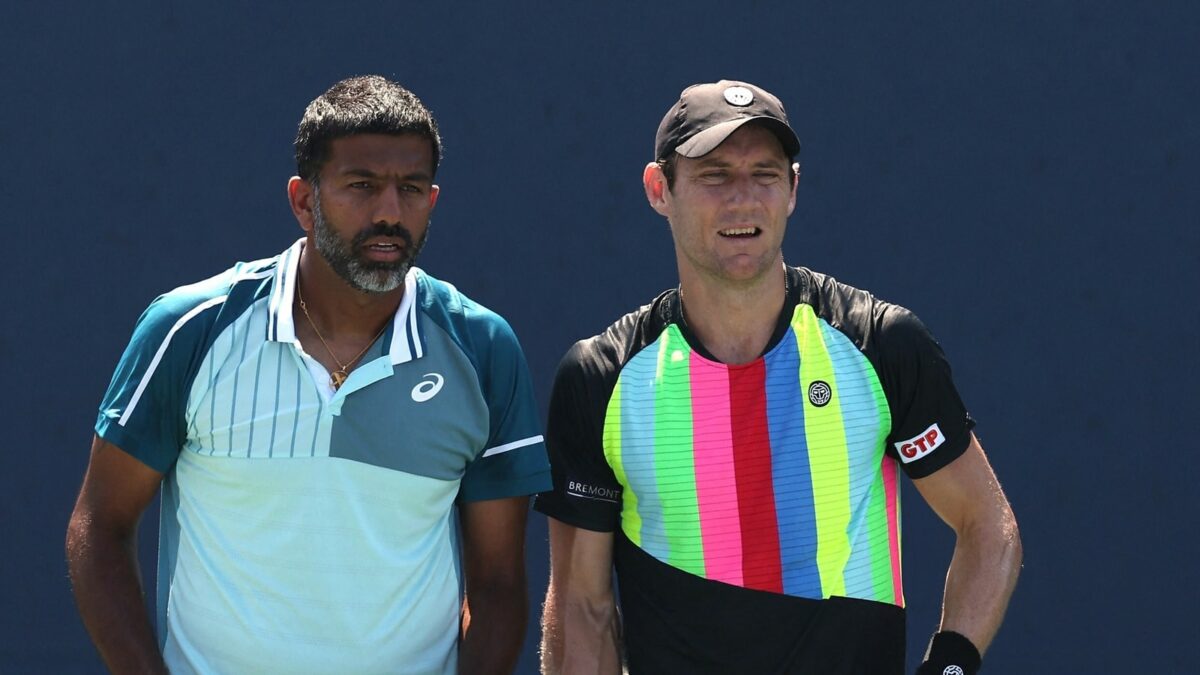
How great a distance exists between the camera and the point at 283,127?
13.7ft

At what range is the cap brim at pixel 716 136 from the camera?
2.69m

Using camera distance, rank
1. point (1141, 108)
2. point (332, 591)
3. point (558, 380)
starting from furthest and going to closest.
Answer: point (1141, 108), point (558, 380), point (332, 591)

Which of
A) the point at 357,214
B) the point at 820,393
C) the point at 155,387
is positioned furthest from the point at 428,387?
the point at 820,393

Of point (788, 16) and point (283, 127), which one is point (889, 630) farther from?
point (283, 127)

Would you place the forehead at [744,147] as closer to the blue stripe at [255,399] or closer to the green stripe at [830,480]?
the green stripe at [830,480]

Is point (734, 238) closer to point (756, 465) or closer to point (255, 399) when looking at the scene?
point (756, 465)

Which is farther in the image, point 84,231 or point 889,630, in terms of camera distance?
point 84,231

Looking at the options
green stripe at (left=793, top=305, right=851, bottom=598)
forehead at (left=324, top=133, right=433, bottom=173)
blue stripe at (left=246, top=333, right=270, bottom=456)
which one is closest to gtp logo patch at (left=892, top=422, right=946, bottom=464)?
green stripe at (left=793, top=305, right=851, bottom=598)

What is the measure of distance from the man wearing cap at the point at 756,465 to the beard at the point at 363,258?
A: 35 cm

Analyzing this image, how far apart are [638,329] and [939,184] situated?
1.62 meters

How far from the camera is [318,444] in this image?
2.58 m

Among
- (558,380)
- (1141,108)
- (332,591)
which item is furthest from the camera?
(1141,108)

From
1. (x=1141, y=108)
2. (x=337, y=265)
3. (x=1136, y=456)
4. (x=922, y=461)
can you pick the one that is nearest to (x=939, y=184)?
(x=1141, y=108)

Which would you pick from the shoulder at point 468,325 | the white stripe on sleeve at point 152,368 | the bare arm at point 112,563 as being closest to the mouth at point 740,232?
the shoulder at point 468,325
